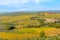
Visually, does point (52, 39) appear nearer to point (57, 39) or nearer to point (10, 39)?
point (57, 39)

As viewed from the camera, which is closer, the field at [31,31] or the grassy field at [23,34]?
the field at [31,31]

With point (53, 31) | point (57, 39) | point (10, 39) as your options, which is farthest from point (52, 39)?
point (53, 31)

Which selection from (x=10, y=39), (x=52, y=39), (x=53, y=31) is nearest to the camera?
(x=52, y=39)

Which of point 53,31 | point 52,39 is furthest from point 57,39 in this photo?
point 53,31

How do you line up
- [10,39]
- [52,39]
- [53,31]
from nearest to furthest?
[52,39], [10,39], [53,31]

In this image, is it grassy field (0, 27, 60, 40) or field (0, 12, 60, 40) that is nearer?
field (0, 12, 60, 40)

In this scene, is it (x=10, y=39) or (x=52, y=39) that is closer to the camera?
(x=52, y=39)

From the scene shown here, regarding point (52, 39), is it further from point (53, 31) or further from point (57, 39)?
point (53, 31)

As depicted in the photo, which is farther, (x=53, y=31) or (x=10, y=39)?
(x=53, y=31)

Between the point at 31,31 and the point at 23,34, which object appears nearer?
the point at 23,34
